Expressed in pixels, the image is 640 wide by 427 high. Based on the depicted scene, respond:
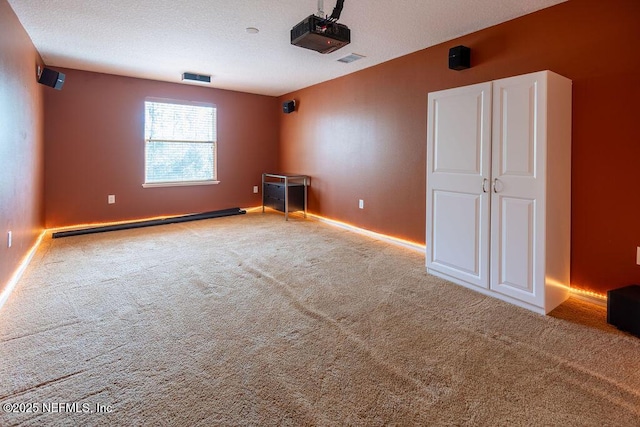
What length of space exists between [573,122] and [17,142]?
478 centimetres

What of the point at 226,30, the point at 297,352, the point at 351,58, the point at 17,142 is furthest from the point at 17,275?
the point at 351,58

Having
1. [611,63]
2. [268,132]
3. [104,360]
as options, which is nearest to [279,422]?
[104,360]

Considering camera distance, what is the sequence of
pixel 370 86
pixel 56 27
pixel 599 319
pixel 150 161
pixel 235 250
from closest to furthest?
pixel 599 319
pixel 56 27
pixel 235 250
pixel 370 86
pixel 150 161

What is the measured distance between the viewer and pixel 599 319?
2.38 metres

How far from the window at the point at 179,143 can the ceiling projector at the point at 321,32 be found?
12.8 ft

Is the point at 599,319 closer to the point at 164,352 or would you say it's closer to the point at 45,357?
the point at 164,352

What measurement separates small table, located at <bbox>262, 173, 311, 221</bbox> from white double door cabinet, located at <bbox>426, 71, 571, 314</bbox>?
3286 millimetres

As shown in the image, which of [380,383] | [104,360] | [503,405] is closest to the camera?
[503,405]

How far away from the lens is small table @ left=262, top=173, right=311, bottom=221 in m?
6.00

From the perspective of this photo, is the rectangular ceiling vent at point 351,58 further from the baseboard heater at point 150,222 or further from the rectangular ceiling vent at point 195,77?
the baseboard heater at point 150,222

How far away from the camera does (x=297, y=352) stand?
6.42 feet

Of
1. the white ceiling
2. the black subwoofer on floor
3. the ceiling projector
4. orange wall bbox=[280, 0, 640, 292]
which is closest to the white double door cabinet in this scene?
orange wall bbox=[280, 0, 640, 292]

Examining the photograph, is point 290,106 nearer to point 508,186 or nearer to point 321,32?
point 321,32

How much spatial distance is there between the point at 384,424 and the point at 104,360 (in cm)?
148
